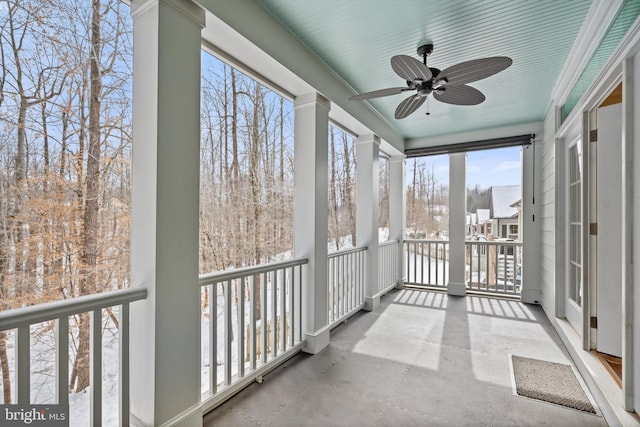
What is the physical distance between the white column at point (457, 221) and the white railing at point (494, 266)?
0.26 metres

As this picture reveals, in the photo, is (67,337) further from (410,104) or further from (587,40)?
(587,40)

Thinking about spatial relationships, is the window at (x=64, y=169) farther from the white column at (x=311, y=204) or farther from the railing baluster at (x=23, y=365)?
the white column at (x=311, y=204)

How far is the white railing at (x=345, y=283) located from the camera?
3.47 metres

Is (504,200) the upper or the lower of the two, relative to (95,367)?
upper

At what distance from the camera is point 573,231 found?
3209mm

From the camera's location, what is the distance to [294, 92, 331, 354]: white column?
284cm

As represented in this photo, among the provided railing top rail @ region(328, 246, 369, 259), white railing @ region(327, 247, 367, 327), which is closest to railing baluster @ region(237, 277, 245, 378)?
white railing @ region(327, 247, 367, 327)

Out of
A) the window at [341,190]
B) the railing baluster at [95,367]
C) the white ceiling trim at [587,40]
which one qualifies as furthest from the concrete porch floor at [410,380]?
the white ceiling trim at [587,40]

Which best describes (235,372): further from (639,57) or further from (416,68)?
(639,57)

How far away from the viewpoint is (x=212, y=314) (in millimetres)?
1980

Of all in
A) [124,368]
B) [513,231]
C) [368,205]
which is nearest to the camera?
[124,368]

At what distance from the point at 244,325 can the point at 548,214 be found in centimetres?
398

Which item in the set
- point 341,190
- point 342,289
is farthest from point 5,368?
point 341,190

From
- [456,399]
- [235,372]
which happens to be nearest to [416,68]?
[456,399]
